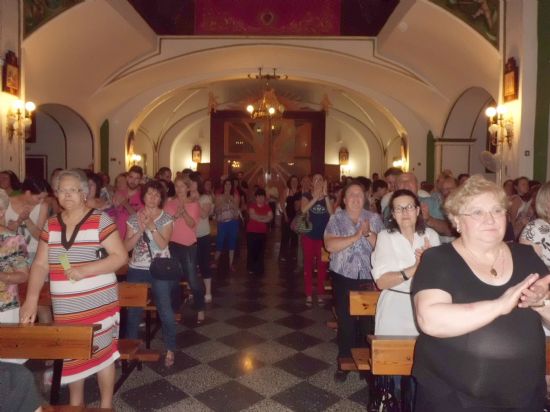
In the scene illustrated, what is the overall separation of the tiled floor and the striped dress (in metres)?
0.83

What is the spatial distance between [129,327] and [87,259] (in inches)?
63.4

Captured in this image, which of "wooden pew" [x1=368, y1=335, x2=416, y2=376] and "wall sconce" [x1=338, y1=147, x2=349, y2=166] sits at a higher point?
"wall sconce" [x1=338, y1=147, x2=349, y2=166]

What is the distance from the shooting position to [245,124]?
19.9 meters

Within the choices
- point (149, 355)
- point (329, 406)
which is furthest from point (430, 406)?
point (149, 355)

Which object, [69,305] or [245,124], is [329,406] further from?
[245,124]

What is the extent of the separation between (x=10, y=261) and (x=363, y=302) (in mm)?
2530

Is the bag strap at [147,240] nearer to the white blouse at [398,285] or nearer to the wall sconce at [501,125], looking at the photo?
the white blouse at [398,285]

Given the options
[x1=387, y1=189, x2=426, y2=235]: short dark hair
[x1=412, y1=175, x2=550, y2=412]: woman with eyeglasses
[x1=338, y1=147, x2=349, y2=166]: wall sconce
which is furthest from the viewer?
[x1=338, y1=147, x2=349, y2=166]: wall sconce

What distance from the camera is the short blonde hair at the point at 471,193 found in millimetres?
1902

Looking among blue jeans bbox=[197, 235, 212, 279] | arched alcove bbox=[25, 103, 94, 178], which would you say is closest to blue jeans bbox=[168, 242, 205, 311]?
blue jeans bbox=[197, 235, 212, 279]

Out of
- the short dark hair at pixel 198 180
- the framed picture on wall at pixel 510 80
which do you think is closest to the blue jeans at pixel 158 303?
the short dark hair at pixel 198 180

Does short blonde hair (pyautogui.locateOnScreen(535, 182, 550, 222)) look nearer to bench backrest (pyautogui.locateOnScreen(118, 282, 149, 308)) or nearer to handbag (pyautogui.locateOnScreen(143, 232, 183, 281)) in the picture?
handbag (pyautogui.locateOnScreen(143, 232, 183, 281))

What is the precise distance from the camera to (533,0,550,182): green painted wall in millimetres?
7691

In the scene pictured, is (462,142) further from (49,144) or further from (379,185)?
(49,144)
